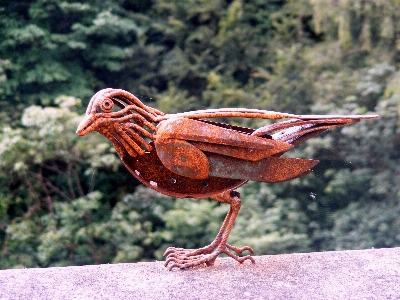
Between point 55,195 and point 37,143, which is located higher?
point 37,143

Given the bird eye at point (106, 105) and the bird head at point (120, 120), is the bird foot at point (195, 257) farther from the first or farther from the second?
the bird eye at point (106, 105)

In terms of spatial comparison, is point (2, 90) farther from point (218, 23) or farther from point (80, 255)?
point (218, 23)

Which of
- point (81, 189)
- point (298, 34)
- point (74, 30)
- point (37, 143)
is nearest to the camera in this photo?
point (37, 143)

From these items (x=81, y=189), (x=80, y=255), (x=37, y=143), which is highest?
(x=37, y=143)

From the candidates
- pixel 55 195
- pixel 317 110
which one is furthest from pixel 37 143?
pixel 317 110

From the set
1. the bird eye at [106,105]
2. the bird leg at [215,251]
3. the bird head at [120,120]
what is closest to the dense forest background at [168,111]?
the bird leg at [215,251]

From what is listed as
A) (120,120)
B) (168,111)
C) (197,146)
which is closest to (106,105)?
(120,120)

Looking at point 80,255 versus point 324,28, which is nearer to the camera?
point 80,255
